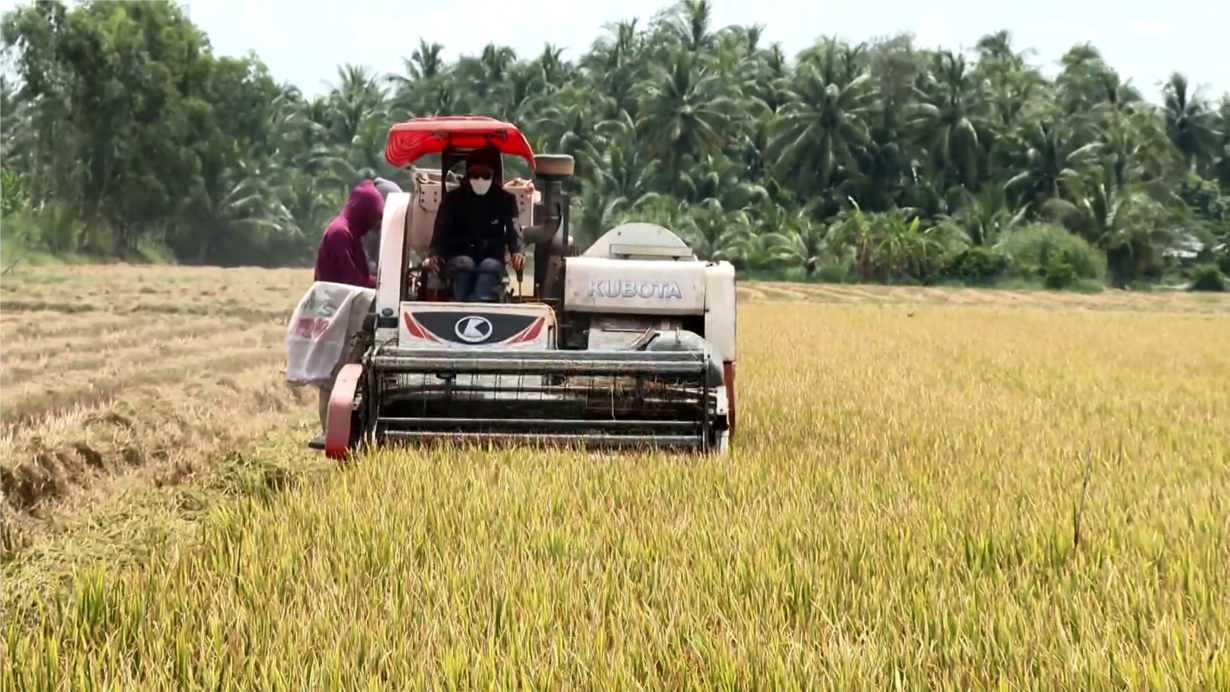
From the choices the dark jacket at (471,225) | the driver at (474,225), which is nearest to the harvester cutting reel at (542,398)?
the driver at (474,225)

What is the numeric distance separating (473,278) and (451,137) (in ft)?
2.62

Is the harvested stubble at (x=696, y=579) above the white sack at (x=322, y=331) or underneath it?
underneath

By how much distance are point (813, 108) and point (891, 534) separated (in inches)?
1811

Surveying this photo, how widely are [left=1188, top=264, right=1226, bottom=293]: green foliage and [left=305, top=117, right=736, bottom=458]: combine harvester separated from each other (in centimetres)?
4087

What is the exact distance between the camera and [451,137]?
7168 mm

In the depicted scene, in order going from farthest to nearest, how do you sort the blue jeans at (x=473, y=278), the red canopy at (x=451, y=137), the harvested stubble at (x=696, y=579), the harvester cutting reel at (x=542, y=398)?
1. the blue jeans at (x=473, y=278)
2. the red canopy at (x=451, y=137)
3. the harvester cutting reel at (x=542, y=398)
4. the harvested stubble at (x=696, y=579)

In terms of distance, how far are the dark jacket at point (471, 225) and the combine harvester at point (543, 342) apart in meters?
0.17

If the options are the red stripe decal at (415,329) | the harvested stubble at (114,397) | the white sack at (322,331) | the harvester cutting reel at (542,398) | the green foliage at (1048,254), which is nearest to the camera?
the harvester cutting reel at (542,398)

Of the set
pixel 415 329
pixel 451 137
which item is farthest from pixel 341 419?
pixel 451 137

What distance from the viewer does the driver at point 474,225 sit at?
718 cm

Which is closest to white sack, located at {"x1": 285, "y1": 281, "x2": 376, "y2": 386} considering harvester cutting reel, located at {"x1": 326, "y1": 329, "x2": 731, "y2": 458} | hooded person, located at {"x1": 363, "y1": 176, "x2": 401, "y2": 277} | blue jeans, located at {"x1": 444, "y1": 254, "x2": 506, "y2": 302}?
blue jeans, located at {"x1": 444, "y1": 254, "x2": 506, "y2": 302}

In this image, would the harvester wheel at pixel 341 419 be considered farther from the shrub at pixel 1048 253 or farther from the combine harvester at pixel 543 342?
the shrub at pixel 1048 253

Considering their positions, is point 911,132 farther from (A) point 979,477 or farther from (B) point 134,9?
(A) point 979,477

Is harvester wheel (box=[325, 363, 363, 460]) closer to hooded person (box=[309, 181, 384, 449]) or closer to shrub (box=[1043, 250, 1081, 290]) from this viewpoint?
hooded person (box=[309, 181, 384, 449])
